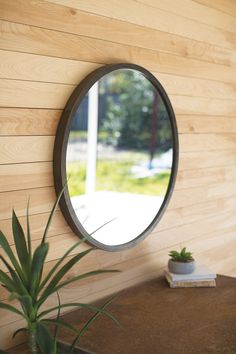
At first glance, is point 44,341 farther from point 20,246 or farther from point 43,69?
point 43,69

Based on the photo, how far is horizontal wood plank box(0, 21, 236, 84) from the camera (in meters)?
1.50

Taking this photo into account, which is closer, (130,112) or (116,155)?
(116,155)

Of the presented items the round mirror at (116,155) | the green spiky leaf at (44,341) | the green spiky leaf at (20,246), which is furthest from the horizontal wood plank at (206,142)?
the green spiky leaf at (44,341)

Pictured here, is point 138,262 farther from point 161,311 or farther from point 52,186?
point 52,186

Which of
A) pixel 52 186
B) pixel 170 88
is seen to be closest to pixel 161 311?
pixel 52 186

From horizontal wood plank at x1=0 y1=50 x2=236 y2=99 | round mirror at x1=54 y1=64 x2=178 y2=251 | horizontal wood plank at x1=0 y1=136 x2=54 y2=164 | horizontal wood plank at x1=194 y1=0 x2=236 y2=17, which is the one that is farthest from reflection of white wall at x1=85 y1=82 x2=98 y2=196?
horizontal wood plank at x1=194 y1=0 x2=236 y2=17

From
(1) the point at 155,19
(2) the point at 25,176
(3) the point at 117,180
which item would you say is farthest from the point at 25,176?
(1) the point at 155,19

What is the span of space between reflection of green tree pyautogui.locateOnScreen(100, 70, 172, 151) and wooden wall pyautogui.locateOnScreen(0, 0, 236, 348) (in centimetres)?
8

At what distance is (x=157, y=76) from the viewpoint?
2.08 m

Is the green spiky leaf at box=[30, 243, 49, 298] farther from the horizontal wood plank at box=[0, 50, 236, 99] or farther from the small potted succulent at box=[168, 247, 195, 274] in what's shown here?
the small potted succulent at box=[168, 247, 195, 274]

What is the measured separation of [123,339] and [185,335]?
21 cm

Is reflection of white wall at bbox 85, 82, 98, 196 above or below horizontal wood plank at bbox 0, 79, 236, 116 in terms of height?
below

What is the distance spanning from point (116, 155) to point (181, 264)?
542mm

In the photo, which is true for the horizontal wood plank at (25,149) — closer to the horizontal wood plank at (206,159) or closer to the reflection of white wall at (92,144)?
the reflection of white wall at (92,144)
